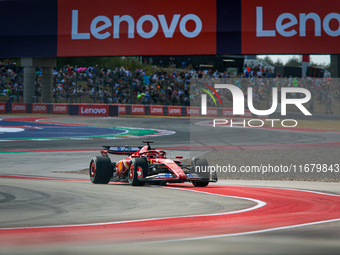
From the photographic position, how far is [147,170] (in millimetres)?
11266

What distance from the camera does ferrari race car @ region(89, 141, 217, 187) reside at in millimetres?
11180

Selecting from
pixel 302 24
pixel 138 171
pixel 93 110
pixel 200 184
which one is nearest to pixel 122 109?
pixel 93 110

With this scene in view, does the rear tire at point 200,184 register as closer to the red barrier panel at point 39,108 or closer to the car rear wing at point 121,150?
the car rear wing at point 121,150

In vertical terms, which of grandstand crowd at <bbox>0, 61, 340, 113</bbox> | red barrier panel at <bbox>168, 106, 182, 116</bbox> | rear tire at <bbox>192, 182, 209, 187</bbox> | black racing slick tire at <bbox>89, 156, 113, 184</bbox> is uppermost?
grandstand crowd at <bbox>0, 61, 340, 113</bbox>

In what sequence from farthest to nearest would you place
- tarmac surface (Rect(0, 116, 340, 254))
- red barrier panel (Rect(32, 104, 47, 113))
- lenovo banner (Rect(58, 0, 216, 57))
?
1. red barrier panel (Rect(32, 104, 47, 113))
2. lenovo banner (Rect(58, 0, 216, 57))
3. tarmac surface (Rect(0, 116, 340, 254))

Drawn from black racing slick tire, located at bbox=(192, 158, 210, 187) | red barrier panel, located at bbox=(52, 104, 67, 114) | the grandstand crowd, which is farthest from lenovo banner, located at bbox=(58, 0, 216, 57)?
black racing slick tire, located at bbox=(192, 158, 210, 187)

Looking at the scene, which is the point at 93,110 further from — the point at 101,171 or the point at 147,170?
the point at 147,170

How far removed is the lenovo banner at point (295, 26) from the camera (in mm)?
31734

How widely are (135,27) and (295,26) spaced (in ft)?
31.1

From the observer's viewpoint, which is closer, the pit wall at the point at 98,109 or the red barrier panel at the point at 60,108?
the pit wall at the point at 98,109

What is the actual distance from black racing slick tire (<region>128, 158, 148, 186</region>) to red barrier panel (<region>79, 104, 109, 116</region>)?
90.7ft

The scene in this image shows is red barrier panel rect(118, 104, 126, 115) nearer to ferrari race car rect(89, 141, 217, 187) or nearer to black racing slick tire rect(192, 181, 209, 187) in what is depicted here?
ferrari race car rect(89, 141, 217, 187)

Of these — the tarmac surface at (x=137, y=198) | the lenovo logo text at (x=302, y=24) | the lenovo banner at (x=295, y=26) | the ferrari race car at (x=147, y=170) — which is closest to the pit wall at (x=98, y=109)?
the lenovo banner at (x=295, y=26)

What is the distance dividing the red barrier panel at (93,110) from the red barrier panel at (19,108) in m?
3.99
